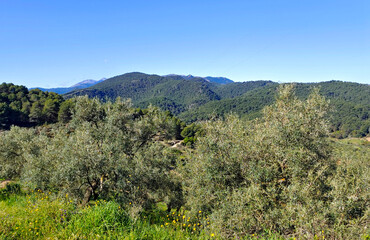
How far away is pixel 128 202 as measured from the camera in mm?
11008

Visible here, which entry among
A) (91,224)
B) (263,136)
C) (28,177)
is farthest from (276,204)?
(28,177)

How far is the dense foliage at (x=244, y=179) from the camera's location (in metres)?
7.00

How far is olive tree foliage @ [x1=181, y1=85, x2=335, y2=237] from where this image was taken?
7.09 m

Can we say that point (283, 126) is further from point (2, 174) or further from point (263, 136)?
point (2, 174)

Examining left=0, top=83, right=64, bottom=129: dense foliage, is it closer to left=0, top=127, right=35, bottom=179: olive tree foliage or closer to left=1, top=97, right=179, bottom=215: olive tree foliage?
left=0, top=127, right=35, bottom=179: olive tree foliage

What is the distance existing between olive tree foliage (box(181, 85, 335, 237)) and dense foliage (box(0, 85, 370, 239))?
0.16ft

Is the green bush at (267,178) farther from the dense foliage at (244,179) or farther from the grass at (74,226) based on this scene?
the grass at (74,226)

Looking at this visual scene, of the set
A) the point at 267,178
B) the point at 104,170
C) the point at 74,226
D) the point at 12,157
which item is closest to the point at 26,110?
the point at 12,157

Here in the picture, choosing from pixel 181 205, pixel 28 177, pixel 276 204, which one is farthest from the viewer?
pixel 181 205

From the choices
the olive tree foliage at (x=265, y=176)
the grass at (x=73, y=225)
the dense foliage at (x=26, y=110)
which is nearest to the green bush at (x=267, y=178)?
the olive tree foliage at (x=265, y=176)

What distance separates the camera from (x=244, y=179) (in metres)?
9.73

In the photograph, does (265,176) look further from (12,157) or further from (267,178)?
(12,157)

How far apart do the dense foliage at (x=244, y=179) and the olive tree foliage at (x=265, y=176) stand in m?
0.05

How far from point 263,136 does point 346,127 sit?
202m
